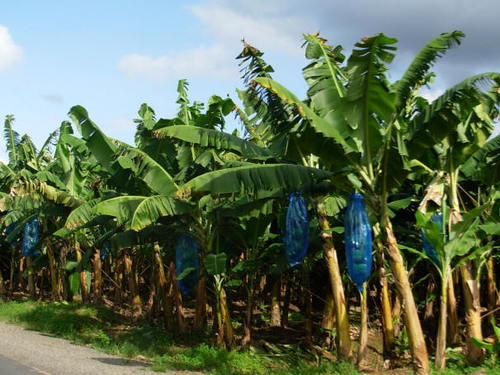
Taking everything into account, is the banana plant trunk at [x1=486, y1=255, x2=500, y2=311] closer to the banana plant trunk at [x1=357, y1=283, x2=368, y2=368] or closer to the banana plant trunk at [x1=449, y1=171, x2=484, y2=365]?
the banana plant trunk at [x1=449, y1=171, x2=484, y2=365]

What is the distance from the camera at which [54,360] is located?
1034 centimetres

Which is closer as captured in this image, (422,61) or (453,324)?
(422,61)

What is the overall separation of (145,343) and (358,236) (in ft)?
21.4

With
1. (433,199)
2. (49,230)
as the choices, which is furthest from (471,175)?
(49,230)

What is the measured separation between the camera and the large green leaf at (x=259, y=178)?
822 cm

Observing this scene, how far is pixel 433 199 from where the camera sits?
9.35 m

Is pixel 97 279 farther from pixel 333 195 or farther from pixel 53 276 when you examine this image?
pixel 333 195

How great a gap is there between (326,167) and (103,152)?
5012 millimetres

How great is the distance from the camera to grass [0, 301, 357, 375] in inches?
409

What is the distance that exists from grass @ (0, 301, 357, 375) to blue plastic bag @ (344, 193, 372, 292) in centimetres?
187

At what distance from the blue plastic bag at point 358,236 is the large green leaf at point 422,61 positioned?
168 centimetres

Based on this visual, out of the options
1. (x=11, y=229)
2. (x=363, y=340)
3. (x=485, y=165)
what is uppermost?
(x=485, y=165)

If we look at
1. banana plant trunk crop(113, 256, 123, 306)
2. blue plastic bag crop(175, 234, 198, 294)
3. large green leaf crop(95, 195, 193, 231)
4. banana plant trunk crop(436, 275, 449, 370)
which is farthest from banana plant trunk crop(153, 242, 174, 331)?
banana plant trunk crop(436, 275, 449, 370)

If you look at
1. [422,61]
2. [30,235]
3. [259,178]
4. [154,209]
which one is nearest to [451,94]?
[422,61]
